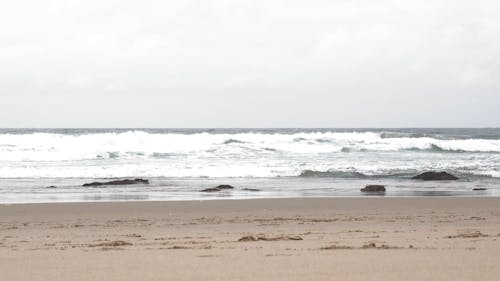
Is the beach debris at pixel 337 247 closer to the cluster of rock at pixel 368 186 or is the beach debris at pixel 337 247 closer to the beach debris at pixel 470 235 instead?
the beach debris at pixel 470 235

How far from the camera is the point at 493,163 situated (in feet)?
98.0

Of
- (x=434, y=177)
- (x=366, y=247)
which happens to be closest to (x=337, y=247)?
(x=366, y=247)

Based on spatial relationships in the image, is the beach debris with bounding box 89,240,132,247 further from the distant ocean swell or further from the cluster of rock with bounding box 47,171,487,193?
the distant ocean swell

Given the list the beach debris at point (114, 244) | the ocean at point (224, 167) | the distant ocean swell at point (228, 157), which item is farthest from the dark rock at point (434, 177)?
the beach debris at point (114, 244)

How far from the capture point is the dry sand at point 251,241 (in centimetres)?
539

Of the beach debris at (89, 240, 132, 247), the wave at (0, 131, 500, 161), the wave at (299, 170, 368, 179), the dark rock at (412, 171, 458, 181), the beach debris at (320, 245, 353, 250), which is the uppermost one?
the wave at (0, 131, 500, 161)

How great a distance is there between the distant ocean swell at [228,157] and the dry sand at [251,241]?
11.2 meters

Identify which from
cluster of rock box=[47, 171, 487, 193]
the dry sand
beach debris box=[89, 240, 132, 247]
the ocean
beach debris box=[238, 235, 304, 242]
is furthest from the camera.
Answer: cluster of rock box=[47, 171, 487, 193]

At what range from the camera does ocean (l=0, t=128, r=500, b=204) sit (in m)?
17.9

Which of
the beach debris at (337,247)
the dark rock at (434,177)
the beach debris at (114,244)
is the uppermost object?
the beach debris at (337,247)

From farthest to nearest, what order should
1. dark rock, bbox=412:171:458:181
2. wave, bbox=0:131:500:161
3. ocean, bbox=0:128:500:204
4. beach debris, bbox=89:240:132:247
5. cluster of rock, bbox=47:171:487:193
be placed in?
wave, bbox=0:131:500:161 < dark rock, bbox=412:171:458:181 < cluster of rock, bbox=47:171:487:193 < ocean, bbox=0:128:500:204 < beach debris, bbox=89:240:132:247

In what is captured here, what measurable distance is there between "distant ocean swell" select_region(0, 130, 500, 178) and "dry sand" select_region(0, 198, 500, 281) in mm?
11153

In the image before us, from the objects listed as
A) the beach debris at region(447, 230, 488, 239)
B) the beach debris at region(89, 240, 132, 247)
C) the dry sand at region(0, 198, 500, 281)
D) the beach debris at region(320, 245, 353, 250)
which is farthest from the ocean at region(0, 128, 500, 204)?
the beach debris at region(320, 245, 353, 250)

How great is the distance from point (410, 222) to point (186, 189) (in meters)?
9.31
